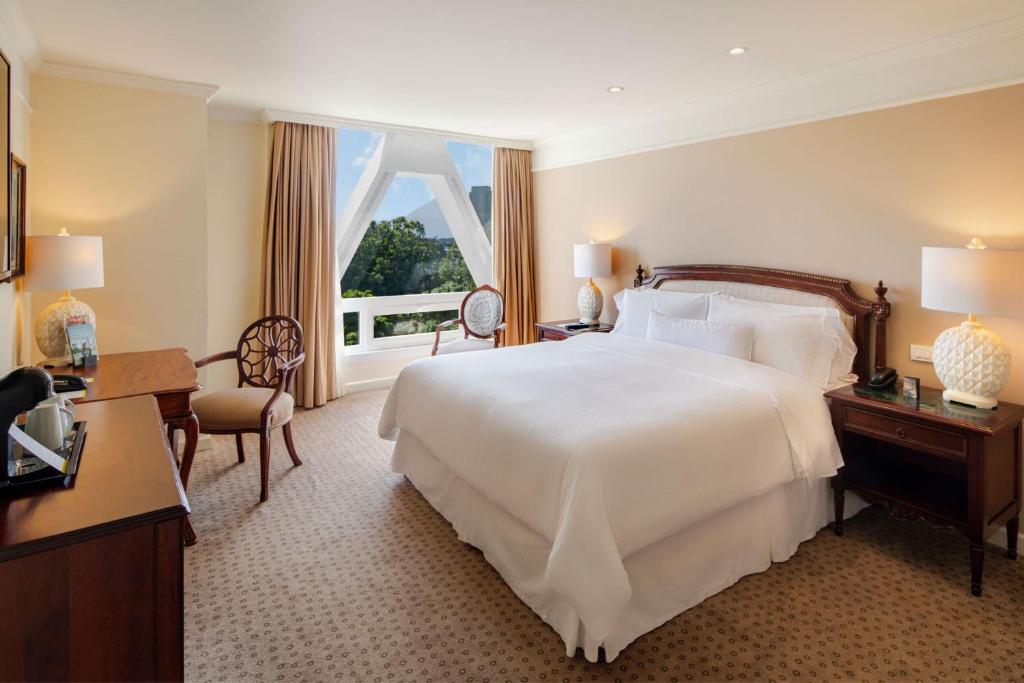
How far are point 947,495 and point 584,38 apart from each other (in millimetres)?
3020

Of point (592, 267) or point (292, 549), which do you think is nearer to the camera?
point (292, 549)

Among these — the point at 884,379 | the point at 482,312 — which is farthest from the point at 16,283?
the point at 884,379

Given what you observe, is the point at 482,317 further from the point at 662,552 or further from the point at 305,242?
the point at 662,552

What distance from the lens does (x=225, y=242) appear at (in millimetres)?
4832

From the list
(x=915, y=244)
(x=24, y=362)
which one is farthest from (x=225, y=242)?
(x=915, y=244)

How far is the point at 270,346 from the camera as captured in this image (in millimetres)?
4344

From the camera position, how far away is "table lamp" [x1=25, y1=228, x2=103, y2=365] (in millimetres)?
3006

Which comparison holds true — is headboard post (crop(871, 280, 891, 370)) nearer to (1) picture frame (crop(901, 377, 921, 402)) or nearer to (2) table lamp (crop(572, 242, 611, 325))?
(1) picture frame (crop(901, 377, 921, 402))

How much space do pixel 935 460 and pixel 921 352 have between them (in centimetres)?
60

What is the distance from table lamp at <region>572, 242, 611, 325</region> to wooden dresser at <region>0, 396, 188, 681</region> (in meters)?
4.18

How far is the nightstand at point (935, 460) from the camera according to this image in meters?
2.38

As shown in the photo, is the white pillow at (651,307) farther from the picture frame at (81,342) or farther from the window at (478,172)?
the picture frame at (81,342)

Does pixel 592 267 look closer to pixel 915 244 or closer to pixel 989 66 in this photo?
pixel 915 244

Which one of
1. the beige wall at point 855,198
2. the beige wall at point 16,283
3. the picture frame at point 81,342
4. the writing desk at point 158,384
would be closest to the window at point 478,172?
the beige wall at point 855,198
